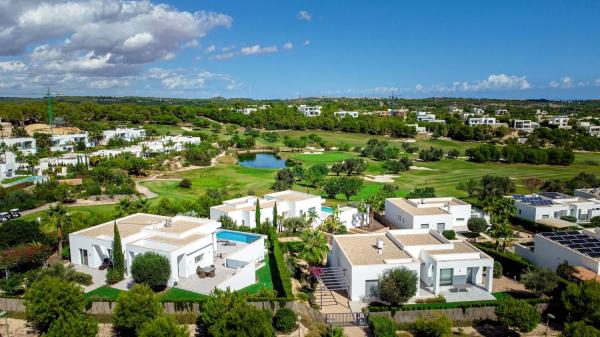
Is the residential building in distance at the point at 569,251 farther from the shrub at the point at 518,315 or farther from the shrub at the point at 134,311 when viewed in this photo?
the shrub at the point at 134,311

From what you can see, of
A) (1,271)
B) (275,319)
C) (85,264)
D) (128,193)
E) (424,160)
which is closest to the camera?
(275,319)

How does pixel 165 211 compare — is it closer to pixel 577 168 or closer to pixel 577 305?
pixel 577 305

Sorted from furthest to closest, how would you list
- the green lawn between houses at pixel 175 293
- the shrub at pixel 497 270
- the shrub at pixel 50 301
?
the shrub at pixel 497 270, the green lawn between houses at pixel 175 293, the shrub at pixel 50 301

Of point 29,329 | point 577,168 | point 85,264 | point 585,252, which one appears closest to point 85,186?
point 85,264

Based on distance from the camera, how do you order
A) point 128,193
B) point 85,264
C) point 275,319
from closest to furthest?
point 275,319, point 85,264, point 128,193

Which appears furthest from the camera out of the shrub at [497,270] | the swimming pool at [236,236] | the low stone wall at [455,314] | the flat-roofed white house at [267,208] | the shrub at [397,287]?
the flat-roofed white house at [267,208]

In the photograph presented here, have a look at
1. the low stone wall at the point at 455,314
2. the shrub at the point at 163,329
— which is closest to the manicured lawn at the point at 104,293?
the shrub at the point at 163,329

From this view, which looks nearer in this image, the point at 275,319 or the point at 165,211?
the point at 275,319
